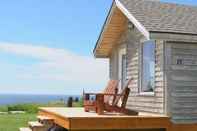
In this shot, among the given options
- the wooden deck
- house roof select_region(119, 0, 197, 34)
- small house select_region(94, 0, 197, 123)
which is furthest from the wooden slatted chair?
house roof select_region(119, 0, 197, 34)

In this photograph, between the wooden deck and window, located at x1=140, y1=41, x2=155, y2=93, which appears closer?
the wooden deck

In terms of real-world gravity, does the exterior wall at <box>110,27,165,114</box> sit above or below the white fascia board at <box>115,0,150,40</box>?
below

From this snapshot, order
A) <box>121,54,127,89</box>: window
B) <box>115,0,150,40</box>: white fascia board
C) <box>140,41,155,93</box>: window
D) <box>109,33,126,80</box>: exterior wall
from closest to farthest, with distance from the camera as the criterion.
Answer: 1. <box>115,0,150,40</box>: white fascia board
2. <box>140,41,155,93</box>: window
3. <box>121,54,127,89</box>: window
4. <box>109,33,126,80</box>: exterior wall

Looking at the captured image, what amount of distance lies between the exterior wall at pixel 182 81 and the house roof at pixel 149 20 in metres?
0.53

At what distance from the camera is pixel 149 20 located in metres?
12.7

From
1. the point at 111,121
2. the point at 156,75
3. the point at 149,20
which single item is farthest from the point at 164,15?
the point at 111,121

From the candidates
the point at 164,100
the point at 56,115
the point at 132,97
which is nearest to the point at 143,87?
the point at 132,97

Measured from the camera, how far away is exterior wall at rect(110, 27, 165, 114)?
1249cm

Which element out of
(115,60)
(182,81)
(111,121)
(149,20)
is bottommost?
(111,121)

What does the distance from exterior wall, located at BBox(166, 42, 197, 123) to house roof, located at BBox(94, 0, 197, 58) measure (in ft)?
1.75

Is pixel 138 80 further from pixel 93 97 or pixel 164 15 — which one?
pixel 164 15

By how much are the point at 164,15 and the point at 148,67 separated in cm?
160

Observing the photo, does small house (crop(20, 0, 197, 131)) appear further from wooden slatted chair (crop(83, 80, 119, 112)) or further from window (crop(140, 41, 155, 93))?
wooden slatted chair (crop(83, 80, 119, 112))

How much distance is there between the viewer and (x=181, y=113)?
12.2 meters
